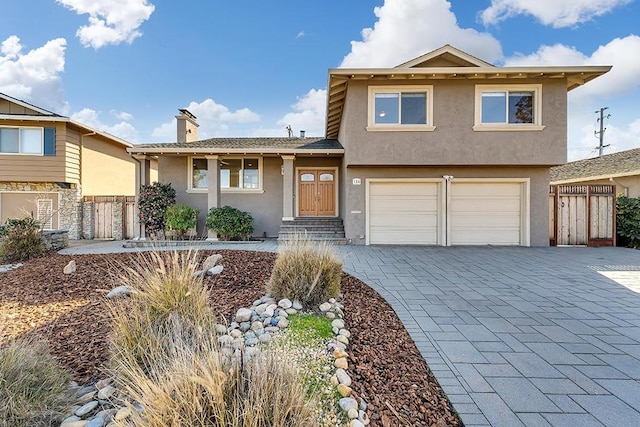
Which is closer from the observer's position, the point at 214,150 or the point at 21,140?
the point at 214,150

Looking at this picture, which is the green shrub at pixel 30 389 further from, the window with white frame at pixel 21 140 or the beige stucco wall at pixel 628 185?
the beige stucco wall at pixel 628 185

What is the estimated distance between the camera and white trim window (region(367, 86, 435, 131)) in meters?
9.86

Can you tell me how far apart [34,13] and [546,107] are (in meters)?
18.8

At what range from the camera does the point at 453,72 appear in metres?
9.40

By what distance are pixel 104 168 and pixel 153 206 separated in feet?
20.7

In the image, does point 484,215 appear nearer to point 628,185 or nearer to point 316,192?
point 316,192

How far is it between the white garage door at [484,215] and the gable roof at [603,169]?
6.98 metres

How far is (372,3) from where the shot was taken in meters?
11.7

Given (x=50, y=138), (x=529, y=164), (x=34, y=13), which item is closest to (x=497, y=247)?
(x=529, y=164)

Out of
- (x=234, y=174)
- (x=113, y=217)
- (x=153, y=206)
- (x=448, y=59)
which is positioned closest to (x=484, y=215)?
(x=448, y=59)

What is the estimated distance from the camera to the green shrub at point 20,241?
7.64 metres

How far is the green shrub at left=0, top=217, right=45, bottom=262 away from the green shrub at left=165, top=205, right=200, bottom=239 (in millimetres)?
3639

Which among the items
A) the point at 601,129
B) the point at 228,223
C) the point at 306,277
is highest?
the point at 601,129

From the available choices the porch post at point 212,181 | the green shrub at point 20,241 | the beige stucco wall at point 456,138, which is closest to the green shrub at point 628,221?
the beige stucco wall at point 456,138
